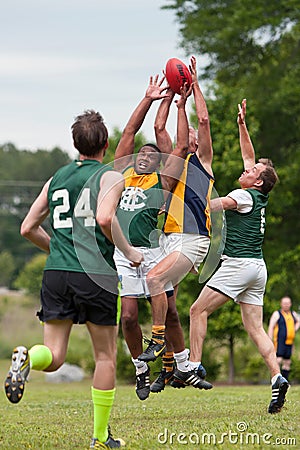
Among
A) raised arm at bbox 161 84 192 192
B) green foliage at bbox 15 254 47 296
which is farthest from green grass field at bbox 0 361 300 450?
green foliage at bbox 15 254 47 296

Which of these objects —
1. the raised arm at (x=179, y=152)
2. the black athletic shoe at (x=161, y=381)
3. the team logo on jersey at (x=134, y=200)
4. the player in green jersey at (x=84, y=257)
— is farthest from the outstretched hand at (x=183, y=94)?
the black athletic shoe at (x=161, y=381)

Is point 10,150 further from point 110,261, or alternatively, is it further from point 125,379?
point 110,261

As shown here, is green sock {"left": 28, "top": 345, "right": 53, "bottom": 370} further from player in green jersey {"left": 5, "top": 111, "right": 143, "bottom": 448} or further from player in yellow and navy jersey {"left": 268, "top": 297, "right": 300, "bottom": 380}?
player in yellow and navy jersey {"left": 268, "top": 297, "right": 300, "bottom": 380}

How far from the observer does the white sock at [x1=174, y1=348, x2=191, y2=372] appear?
9.18 meters

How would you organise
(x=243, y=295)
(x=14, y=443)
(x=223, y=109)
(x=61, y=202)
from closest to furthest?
1. (x=61, y=202)
2. (x=14, y=443)
3. (x=243, y=295)
4. (x=223, y=109)

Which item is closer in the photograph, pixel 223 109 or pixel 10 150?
pixel 223 109

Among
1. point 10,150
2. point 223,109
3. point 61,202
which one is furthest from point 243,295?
point 10,150

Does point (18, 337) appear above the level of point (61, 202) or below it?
below

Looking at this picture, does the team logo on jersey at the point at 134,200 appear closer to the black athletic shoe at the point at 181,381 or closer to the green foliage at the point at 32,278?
the black athletic shoe at the point at 181,381

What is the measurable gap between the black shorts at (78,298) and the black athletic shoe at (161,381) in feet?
9.78

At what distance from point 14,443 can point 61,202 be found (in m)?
2.29

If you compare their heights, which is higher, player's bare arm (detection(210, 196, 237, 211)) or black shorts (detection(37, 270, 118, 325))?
player's bare arm (detection(210, 196, 237, 211))

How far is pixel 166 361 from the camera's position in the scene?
31.4 feet

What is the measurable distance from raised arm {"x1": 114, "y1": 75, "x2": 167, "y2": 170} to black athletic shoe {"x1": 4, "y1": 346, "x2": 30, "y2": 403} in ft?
10.1
